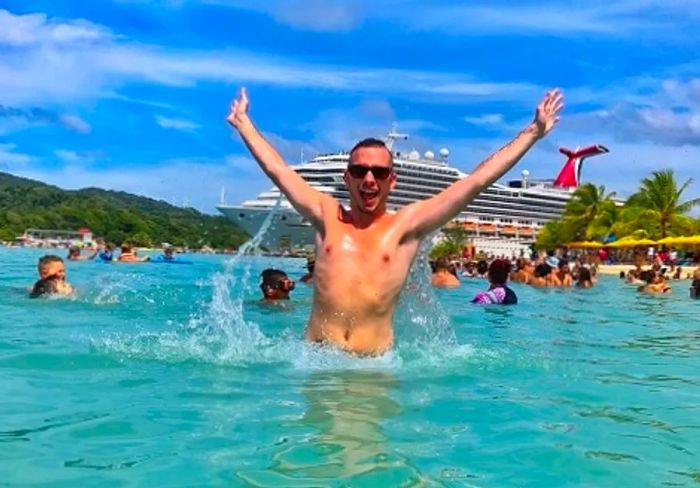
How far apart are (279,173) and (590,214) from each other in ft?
201

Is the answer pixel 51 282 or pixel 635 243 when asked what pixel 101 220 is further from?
pixel 51 282

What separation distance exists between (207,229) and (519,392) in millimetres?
145382

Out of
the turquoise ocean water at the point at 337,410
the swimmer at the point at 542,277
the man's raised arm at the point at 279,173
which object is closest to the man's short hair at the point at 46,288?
the turquoise ocean water at the point at 337,410

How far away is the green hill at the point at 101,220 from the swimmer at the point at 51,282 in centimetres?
9332

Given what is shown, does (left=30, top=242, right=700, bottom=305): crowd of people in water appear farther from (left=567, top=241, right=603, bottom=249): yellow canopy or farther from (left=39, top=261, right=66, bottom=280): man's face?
(left=567, top=241, right=603, bottom=249): yellow canopy

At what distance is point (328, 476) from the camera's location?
107 inches

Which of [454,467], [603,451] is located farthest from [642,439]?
[454,467]

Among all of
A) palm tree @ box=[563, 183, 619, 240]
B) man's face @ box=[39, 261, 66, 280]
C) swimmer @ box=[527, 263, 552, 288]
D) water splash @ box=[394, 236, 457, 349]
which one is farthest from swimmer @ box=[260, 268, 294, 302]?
palm tree @ box=[563, 183, 619, 240]

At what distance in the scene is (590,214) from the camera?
2482 inches

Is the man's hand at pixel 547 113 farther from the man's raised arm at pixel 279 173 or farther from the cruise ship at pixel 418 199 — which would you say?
the cruise ship at pixel 418 199

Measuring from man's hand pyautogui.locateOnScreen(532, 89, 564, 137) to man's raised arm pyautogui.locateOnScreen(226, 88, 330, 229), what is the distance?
127 cm

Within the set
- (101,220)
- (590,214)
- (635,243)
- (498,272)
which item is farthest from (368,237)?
(101,220)


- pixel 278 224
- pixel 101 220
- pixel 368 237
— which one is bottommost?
pixel 368 237

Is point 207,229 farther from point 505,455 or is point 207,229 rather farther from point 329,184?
point 505,455
